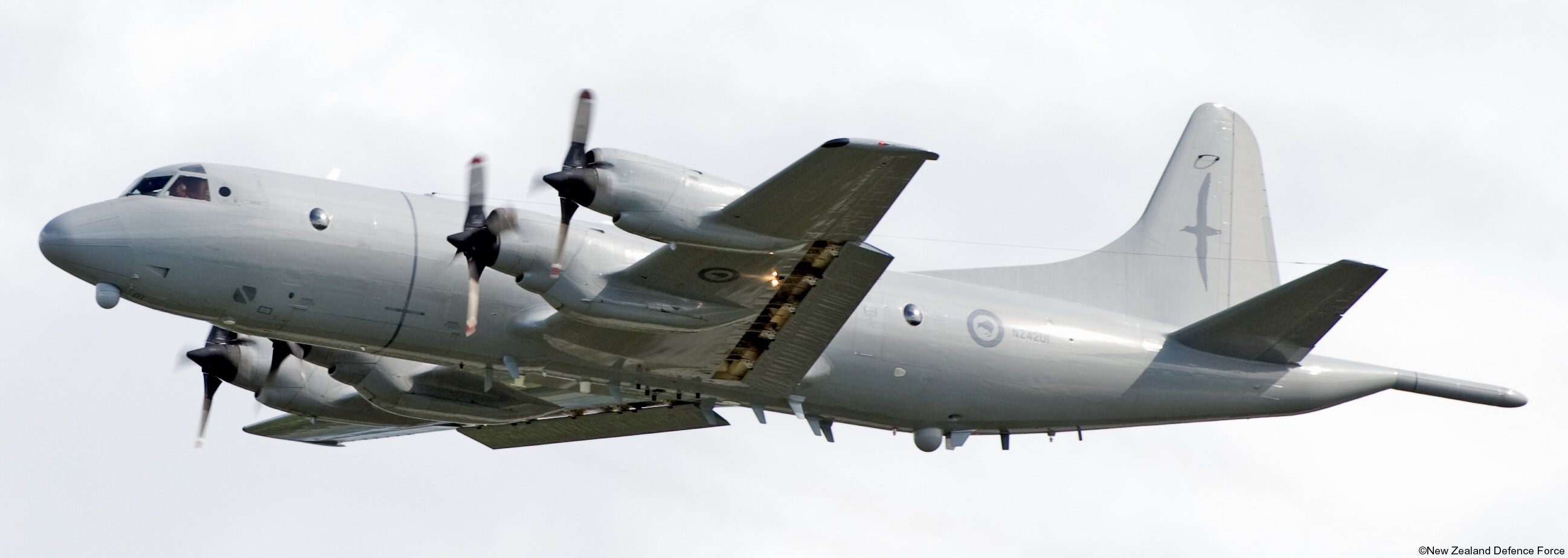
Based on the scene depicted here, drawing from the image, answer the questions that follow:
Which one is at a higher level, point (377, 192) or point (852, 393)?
point (377, 192)

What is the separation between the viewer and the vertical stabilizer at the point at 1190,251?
783 inches

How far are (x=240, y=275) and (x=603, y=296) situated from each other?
3.44 meters

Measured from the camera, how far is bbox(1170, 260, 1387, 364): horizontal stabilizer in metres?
17.2

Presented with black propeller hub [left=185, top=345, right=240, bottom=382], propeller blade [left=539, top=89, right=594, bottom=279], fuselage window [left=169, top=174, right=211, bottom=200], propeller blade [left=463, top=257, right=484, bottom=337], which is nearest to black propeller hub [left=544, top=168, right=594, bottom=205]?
propeller blade [left=539, top=89, right=594, bottom=279]

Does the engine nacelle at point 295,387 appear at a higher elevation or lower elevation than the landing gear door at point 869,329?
lower

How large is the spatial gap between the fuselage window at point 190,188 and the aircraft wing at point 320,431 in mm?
6707

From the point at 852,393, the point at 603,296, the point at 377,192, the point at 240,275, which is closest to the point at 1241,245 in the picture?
the point at 852,393

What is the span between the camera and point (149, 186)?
1584cm

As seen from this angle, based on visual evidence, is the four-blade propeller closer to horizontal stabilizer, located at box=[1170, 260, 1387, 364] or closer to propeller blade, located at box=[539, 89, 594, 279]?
propeller blade, located at box=[539, 89, 594, 279]

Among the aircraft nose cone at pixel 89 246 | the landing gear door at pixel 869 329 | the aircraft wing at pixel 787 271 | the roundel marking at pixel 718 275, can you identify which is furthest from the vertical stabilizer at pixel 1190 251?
the aircraft nose cone at pixel 89 246

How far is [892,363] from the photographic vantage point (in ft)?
57.3

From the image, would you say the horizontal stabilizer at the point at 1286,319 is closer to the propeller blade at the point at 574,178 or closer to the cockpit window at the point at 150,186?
the propeller blade at the point at 574,178

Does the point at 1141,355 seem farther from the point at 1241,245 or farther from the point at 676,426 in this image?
the point at 676,426

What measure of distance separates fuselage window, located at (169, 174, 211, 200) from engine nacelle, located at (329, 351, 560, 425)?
371 centimetres
